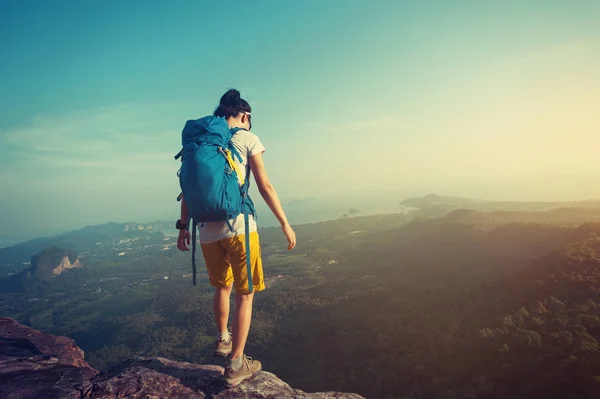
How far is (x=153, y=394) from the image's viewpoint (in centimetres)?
456

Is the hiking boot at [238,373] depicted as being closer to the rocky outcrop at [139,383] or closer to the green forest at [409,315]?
the rocky outcrop at [139,383]

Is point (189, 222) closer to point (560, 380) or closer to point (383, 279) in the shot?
point (560, 380)

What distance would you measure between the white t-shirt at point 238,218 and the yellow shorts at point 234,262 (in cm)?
8

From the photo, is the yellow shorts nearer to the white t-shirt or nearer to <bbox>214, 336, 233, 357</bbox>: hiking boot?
the white t-shirt

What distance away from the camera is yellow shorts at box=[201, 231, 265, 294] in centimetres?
436

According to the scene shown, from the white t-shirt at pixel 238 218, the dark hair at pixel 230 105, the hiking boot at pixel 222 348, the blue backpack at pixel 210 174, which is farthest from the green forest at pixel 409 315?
the dark hair at pixel 230 105

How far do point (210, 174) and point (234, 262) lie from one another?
1350 mm

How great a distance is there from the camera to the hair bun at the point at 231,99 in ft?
15.5

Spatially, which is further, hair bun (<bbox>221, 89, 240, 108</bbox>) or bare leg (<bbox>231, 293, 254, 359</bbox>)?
hair bun (<bbox>221, 89, 240, 108</bbox>)

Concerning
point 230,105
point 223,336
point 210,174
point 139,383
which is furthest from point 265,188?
point 139,383

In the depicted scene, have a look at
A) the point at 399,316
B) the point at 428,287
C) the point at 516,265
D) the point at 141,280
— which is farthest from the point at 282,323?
the point at 141,280

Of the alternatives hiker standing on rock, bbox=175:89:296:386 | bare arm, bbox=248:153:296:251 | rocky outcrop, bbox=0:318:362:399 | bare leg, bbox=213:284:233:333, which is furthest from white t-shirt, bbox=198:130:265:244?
rocky outcrop, bbox=0:318:362:399

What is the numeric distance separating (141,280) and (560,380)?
190 meters

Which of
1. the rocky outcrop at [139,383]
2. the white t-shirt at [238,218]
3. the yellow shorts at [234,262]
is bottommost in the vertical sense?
the rocky outcrop at [139,383]
